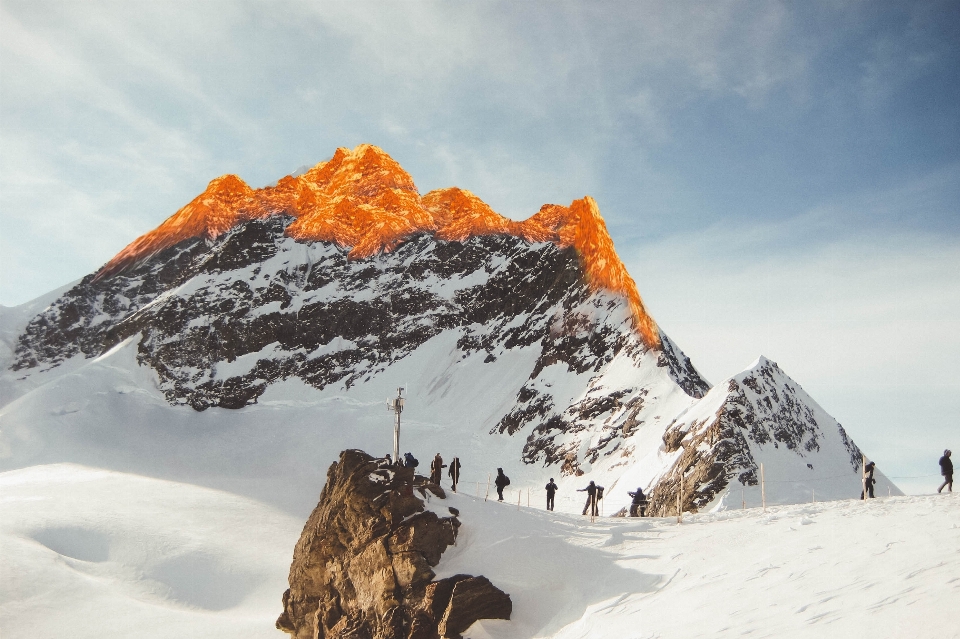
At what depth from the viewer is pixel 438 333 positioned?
90625 mm

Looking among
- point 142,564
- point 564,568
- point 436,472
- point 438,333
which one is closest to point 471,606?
point 564,568

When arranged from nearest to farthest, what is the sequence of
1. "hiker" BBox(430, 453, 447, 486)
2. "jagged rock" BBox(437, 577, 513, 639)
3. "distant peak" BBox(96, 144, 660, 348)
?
"jagged rock" BBox(437, 577, 513, 639)
"hiker" BBox(430, 453, 447, 486)
"distant peak" BBox(96, 144, 660, 348)

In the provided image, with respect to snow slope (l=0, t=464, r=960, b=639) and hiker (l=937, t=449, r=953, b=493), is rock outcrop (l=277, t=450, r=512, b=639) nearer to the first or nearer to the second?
snow slope (l=0, t=464, r=960, b=639)

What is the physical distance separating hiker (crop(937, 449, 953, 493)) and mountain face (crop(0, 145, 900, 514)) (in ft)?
48.7

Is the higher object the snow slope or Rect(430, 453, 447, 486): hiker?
Rect(430, 453, 447, 486): hiker

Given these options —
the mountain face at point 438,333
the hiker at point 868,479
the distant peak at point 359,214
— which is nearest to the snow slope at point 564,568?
the hiker at point 868,479

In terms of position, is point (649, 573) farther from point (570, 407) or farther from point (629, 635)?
point (570, 407)

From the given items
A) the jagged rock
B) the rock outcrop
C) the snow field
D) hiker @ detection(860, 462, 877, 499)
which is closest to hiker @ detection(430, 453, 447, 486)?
the rock outcrop

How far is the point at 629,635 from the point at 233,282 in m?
94.5

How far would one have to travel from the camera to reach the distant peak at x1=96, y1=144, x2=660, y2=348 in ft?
347

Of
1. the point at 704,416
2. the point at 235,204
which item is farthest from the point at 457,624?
the point at 235,204

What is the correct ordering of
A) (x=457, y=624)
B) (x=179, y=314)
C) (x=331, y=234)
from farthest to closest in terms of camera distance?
(x=331, y=234)
(x=179, y=314)
(x=457, y=624)

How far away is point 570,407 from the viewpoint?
66938 mm

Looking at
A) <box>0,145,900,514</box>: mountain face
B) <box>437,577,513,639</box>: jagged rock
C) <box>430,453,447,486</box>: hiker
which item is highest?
<box>0,145,900,514</box>: mountain face
